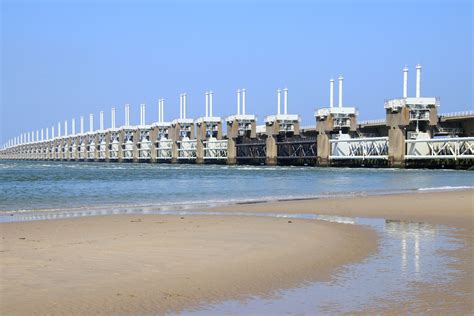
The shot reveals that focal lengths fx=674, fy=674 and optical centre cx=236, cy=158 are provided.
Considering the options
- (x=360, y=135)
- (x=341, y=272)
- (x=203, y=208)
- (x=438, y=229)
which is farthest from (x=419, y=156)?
(x=341, y=272)

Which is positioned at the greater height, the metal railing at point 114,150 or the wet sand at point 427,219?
the metal railing at point 114,150

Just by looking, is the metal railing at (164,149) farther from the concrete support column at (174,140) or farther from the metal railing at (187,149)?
the metal railing at (187,149)

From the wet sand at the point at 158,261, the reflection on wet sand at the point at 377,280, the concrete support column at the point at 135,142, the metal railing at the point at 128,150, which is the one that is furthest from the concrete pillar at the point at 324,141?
the reflection on wet sand at the point at 377,280

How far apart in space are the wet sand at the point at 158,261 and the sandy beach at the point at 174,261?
15 millimetres

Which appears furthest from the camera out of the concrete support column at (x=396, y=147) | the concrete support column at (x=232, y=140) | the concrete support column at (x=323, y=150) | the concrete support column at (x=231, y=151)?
the concrete support column at (x=232, y=140)

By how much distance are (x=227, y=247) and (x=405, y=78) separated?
265ft

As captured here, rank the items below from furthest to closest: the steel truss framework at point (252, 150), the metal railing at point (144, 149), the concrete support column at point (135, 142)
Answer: the concrete support column at point (135, 142) → the metal railing at point (144, 149) → the steel truss framework at point (252, 150)

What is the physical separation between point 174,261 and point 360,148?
272ft

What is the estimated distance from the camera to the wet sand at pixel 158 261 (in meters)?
7.65

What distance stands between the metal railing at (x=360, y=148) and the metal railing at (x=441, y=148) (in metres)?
4.42

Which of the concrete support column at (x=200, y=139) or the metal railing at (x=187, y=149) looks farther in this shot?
the metal railing at (x=187, y=149)

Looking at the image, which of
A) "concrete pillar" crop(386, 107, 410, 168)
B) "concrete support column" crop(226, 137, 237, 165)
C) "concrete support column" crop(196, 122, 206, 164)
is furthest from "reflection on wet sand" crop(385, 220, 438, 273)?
"concrete support column" crop(196, 122, 206, 164)

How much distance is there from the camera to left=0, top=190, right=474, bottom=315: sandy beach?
7.57 metres

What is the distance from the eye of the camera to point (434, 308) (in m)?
7.20
